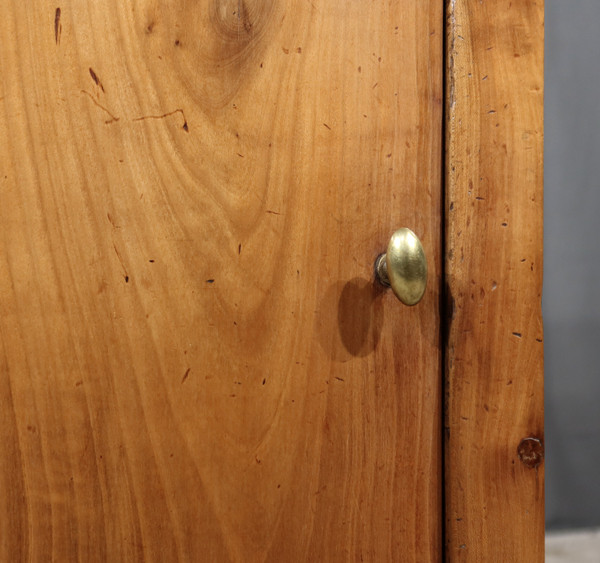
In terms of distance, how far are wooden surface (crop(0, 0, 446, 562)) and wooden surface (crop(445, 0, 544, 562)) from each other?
0.6 inches

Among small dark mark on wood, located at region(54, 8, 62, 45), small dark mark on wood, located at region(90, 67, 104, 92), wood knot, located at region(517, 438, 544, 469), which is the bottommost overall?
wood knot, located at region(517, 438, 544, 469)

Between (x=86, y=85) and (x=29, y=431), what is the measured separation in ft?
0.68

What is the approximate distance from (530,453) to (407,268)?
16cm

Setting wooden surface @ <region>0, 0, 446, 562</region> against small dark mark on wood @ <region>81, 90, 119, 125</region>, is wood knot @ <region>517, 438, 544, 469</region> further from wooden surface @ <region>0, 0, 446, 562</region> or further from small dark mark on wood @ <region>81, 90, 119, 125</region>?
small dark mark on wood @ <region>81, 90, 119, 125</region>

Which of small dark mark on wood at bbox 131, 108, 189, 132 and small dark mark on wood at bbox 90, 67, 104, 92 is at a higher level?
small dark mark on wood at bbox 90, 67, 104, 92

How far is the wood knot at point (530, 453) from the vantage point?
0.34 meters

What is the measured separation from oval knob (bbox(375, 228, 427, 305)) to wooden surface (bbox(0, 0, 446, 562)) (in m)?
0.04

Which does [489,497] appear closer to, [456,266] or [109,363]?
[456,266]

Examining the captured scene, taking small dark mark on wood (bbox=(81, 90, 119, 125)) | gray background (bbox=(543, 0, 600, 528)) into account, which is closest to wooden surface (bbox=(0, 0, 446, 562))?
small dark mark on wood (bbox=(81, 90, 119, 125))

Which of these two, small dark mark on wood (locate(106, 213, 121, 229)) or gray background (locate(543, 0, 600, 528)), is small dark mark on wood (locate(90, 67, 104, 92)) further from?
gray background (locate(543, 0, 600, 528))

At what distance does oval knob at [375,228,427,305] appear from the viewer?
0.29 m

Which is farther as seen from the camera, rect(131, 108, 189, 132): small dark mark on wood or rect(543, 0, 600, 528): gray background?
rect(543, 0, 600, 528): gray background

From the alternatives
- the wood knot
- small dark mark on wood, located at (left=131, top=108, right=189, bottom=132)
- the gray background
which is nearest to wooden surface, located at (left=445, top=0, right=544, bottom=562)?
the wood knot

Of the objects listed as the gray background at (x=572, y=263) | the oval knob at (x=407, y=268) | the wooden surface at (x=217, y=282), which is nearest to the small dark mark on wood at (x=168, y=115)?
the wooden surface at (x=217, y=282)
